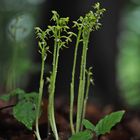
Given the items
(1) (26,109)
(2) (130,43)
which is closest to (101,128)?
(1) (26,109)

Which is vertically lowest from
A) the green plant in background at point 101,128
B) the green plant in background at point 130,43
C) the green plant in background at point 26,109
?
the green plant in background at point 101,128

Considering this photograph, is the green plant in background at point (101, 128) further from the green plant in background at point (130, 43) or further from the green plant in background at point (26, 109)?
the green plant in background at point (130, 43)

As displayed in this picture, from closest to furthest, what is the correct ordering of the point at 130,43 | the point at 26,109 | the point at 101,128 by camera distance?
the point at 101,128 → the point at 26,109 → the point at 130,43

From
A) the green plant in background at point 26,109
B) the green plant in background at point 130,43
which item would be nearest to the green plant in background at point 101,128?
the green plant in background at point 26,109

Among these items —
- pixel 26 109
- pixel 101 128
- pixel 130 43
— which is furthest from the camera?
pixel 130 43

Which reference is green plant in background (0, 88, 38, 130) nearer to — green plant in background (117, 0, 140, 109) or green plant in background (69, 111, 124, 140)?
green plant in background (69, 111, 124, 140)

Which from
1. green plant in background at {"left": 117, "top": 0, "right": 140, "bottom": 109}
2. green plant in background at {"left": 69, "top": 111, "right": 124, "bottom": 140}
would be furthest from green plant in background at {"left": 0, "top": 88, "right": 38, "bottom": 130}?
green plant in background at {"left": 117, "top": 0, "right": 140, "bottom": 109}

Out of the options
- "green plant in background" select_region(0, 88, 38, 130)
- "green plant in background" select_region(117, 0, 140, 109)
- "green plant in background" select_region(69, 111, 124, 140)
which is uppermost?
"green plant in background" select_region(117, 0, 140, 109)

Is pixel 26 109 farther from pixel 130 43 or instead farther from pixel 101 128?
pixel 130 43

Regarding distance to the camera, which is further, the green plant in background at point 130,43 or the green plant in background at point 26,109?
the green plant in background at point 130,43

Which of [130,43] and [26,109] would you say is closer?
[26,109]

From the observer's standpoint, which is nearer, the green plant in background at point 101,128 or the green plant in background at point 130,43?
the green plant in background at point 101,128

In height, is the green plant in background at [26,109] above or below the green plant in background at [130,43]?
below
